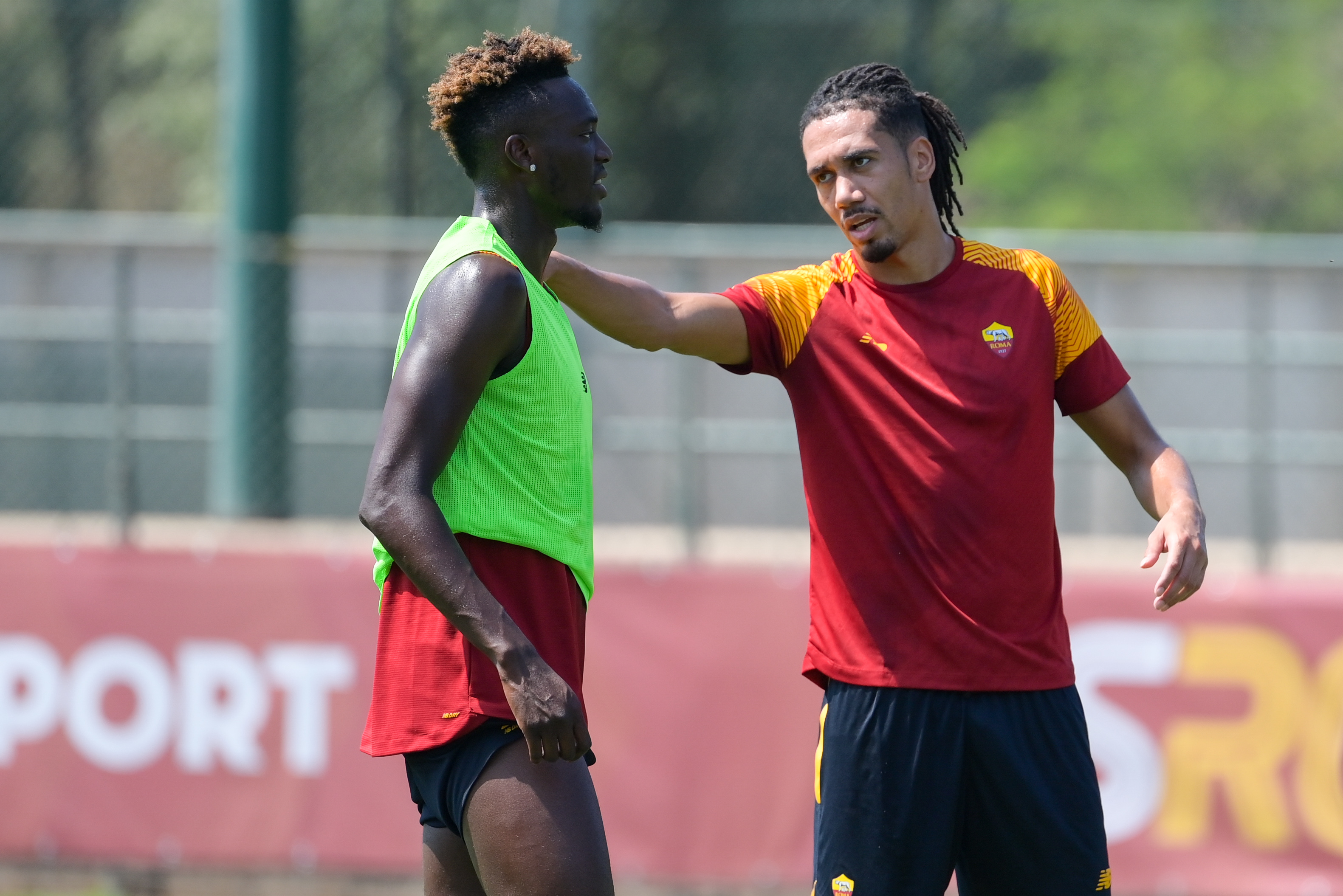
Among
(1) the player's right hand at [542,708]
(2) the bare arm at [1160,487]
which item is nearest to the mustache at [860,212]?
(2) the bare arm at [1160,487]

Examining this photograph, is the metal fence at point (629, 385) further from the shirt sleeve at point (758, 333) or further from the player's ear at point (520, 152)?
the player's ear at point (520, 152)

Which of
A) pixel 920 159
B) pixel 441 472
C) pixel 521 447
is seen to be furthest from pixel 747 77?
pixel 441 472

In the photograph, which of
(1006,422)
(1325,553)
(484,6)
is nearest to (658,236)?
(484,6)

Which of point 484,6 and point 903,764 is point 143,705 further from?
point 484,6

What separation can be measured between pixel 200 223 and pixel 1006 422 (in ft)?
44.1

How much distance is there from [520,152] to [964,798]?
1.60 m

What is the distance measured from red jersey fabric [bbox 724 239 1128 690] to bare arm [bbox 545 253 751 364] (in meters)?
0.06

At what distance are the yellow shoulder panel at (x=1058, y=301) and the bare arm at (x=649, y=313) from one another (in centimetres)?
56

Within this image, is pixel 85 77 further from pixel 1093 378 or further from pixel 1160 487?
pixel 1160 487

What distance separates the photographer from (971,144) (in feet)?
55.2

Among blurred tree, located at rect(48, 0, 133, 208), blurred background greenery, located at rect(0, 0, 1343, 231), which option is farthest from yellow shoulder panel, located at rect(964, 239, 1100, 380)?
blurred tree, located at rect(48, 0, 133, 208)

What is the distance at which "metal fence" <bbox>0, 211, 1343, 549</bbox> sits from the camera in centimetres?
688

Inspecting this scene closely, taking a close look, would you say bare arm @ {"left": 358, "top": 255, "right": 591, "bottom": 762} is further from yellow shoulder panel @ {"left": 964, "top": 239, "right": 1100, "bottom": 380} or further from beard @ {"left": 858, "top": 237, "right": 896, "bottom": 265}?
yellow shoulder panel @ {"left": 964, "top": 239, "right": 1100, "bottom": 380}

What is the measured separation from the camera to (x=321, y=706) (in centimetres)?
593
